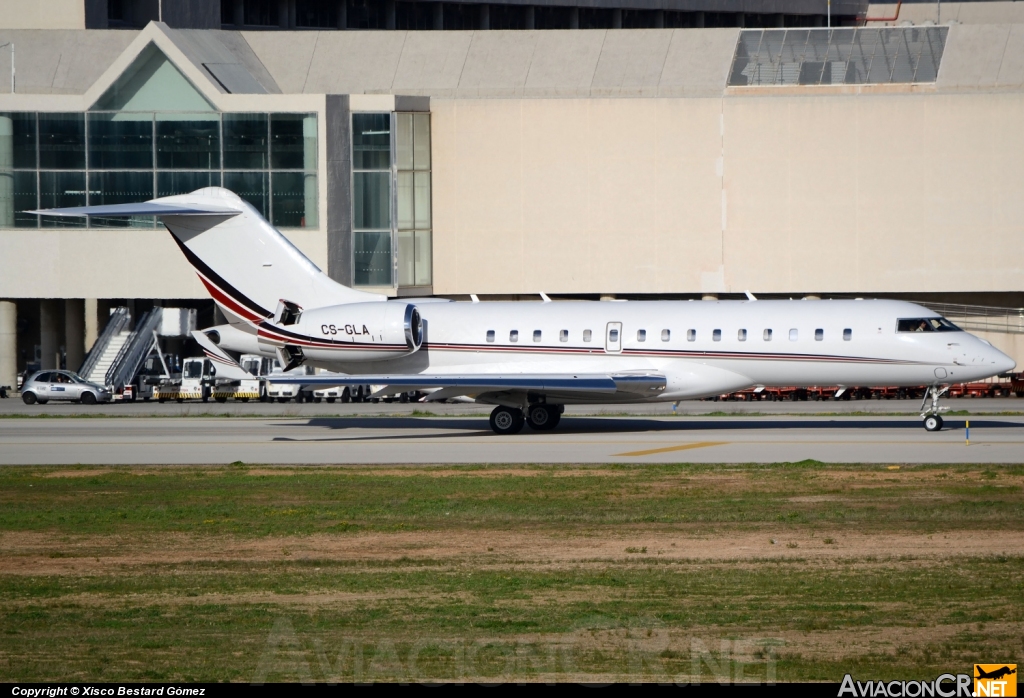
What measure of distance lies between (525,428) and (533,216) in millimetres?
21215

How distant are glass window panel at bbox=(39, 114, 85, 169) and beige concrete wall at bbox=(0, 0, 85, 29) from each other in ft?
21.9

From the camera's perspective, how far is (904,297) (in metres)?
50.9

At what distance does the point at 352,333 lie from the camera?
30141 millimetres

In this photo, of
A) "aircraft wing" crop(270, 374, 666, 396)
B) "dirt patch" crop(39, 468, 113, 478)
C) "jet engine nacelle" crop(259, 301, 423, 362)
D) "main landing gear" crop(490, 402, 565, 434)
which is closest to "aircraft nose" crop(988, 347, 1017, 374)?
"aircraft wing" crop(270, 374, 666, 396)

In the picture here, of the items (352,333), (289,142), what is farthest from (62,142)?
(352,333)

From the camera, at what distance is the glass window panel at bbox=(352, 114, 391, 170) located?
1998 inches

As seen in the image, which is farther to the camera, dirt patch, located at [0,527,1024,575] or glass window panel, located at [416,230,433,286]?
glass window panel, located at [416,230,433,286]

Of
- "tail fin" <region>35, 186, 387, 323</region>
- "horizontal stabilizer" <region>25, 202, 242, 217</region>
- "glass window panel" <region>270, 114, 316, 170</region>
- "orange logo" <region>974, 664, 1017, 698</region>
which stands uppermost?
"glass window panel" <region>270, 114, 316, 170</region>

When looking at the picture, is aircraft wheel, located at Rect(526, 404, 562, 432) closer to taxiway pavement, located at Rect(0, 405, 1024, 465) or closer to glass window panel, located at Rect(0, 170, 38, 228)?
taxiway pavement, located at Rect(0, 405, 1024, 465)

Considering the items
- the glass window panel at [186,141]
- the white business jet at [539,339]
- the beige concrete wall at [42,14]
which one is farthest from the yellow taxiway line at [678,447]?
the beige concrete wall at [42,14]

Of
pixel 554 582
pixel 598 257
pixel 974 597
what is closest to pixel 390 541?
pixel 554 582

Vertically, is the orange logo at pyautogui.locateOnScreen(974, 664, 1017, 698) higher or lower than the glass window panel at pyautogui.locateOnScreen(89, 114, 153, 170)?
lower

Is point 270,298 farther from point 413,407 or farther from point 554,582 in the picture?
point 554,582

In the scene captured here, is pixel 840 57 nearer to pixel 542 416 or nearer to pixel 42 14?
pixel 542 416
